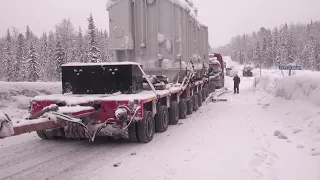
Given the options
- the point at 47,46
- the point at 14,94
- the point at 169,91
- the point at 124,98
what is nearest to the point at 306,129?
the point at 169,91

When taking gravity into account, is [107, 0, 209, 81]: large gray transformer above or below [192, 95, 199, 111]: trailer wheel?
above

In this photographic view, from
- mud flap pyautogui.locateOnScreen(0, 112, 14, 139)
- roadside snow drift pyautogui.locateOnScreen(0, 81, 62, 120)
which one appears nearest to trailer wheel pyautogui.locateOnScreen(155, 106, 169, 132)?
mud flap pyautogui.locateOnScreen(0, 112, 14, 139)

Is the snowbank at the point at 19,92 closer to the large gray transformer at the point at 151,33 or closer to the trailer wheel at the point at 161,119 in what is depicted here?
the large gray transformer at the point at 151,33

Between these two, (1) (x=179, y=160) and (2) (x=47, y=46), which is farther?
(2) (x=47, y=46)

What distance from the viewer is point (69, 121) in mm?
5801

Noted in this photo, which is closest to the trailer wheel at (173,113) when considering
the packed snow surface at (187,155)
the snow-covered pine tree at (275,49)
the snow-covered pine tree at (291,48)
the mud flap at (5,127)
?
the packed snow surface at (187,155)

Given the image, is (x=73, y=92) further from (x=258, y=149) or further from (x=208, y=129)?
(x=258, y=149)

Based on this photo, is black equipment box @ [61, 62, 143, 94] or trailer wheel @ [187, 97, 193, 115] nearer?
black equipment box @ [61, 62, 143, 94]

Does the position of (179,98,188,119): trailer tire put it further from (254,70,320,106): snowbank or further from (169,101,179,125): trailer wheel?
(254,70,320,106): snowbank

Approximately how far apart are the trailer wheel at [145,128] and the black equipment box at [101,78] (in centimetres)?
69

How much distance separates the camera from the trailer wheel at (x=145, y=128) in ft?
24.3

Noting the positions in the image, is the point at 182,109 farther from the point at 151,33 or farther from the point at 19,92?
the point at 19,92

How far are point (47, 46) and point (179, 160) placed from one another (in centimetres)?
8287

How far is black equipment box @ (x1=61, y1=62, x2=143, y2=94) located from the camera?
7.59 meters
